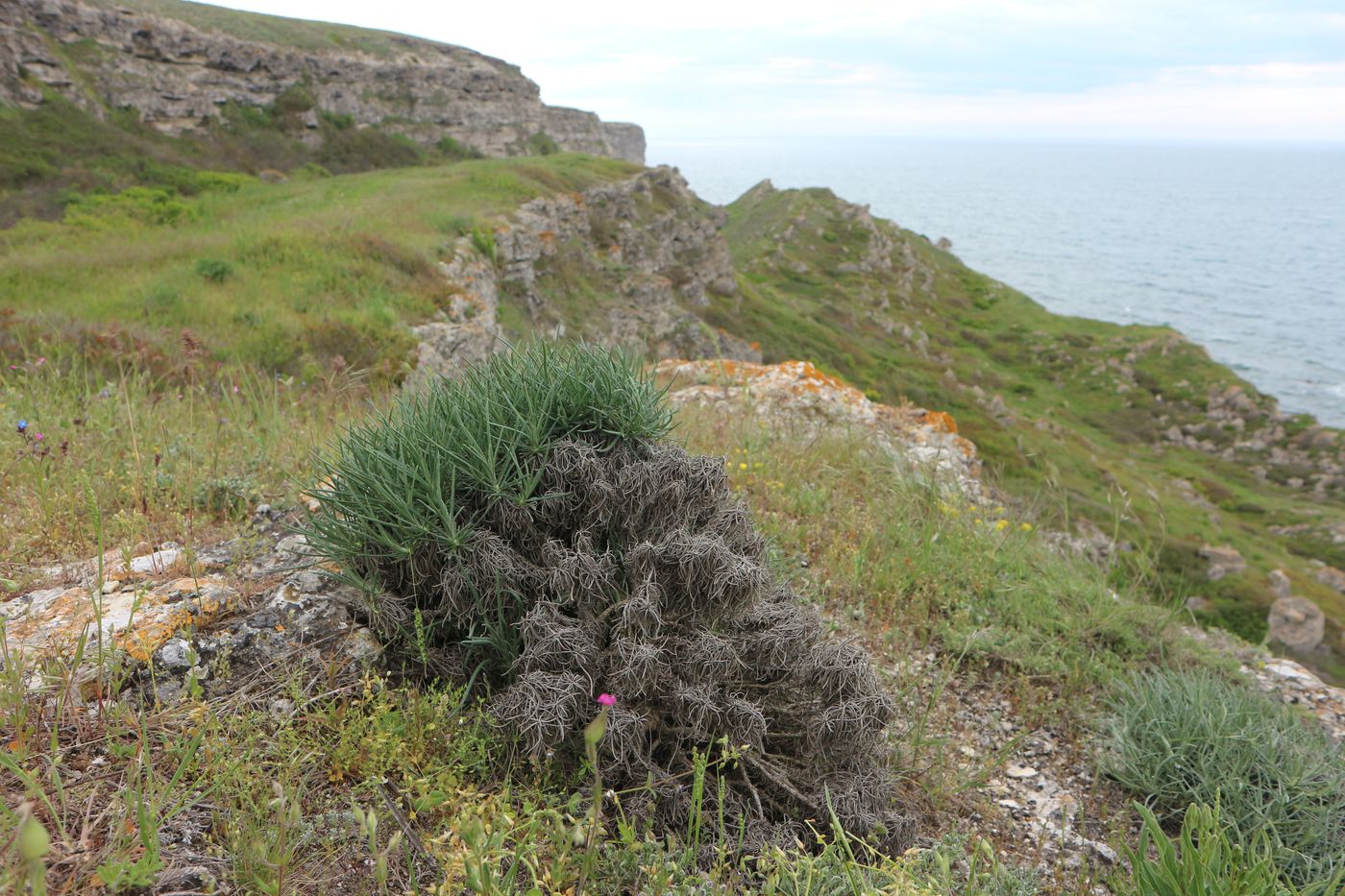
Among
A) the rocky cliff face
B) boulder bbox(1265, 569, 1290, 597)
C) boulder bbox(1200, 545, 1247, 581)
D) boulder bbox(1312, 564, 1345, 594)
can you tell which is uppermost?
the rocky cliff face

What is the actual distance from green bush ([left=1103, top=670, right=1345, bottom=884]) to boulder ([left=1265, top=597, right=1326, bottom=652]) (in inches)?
1113

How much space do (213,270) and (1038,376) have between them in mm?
65486

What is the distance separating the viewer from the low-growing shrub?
2.59 meters

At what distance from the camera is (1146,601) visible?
5.85 metres

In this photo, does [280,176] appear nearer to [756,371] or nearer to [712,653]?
[756,371]

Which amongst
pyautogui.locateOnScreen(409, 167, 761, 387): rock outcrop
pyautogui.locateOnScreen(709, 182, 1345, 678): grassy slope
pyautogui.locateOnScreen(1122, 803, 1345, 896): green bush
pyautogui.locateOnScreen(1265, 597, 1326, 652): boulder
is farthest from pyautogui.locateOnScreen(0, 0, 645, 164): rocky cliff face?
pyautogui.locateOnScreen(1265, 597, 1326, 652): boulder

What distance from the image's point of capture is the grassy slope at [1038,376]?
1253 inches

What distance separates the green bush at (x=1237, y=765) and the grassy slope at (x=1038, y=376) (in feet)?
56.4

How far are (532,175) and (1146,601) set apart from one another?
31009 millimetres

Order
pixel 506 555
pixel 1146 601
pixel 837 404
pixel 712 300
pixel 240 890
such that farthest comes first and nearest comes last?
pixel 712 300 → pixel 837 404 → pixel 1146 601 → pixel 506 555 → pixel 240 890

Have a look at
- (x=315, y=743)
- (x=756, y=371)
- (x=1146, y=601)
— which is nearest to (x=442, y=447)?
(x=315, y=743)

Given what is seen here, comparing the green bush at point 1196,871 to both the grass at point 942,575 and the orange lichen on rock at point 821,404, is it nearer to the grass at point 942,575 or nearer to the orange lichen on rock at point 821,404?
the grass at point 942,575

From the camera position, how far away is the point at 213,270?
1520 centimetres

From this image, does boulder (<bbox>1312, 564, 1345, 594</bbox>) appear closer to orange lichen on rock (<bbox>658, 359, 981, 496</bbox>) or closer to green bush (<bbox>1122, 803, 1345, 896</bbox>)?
orange lichen on rock (<bbox>658, 359, 981, 496</bbox>)
